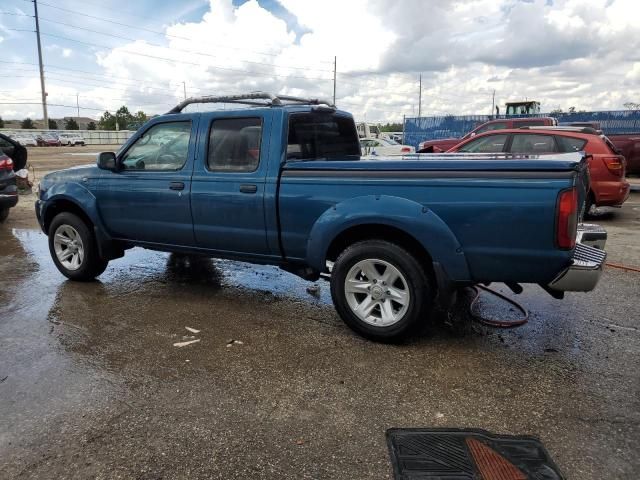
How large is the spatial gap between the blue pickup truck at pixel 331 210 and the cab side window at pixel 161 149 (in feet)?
0.06

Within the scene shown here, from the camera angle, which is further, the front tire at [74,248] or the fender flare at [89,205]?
the front tire at [74,248]

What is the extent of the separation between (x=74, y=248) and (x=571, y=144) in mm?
8142

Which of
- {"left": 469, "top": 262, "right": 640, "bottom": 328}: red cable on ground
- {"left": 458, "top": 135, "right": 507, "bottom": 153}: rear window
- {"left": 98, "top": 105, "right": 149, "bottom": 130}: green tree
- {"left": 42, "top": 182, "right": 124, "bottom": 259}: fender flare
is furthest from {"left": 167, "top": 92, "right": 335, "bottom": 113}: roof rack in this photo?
{"left": 98, "top": 105, "right": 149, "bottom": 130}: green tree

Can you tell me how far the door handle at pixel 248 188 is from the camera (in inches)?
173

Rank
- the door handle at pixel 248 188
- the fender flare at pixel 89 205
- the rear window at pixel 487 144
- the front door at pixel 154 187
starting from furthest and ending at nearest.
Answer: the rear window at pixel 487 144, the fender flare at pixel 89 205, the front door at pixel 154 187, the door handle at pixel 248 188

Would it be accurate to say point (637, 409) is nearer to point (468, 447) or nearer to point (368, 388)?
point (468, 447)

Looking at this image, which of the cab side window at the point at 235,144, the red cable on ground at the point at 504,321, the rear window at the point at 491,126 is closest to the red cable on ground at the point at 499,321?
the red cable on ground at the point at 504,321

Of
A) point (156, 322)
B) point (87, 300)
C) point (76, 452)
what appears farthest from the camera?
point (87, 300)

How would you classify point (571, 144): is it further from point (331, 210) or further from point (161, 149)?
point (161, 149)

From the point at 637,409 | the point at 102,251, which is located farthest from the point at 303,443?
the point at 102,251

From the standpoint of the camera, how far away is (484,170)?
3.44m

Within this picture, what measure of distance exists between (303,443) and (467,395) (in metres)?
1.14

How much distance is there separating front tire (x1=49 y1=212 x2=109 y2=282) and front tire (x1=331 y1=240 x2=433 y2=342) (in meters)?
3.00

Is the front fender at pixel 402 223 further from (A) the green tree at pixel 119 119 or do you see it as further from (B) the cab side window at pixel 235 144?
(A) the green tree at pixel 119 119
